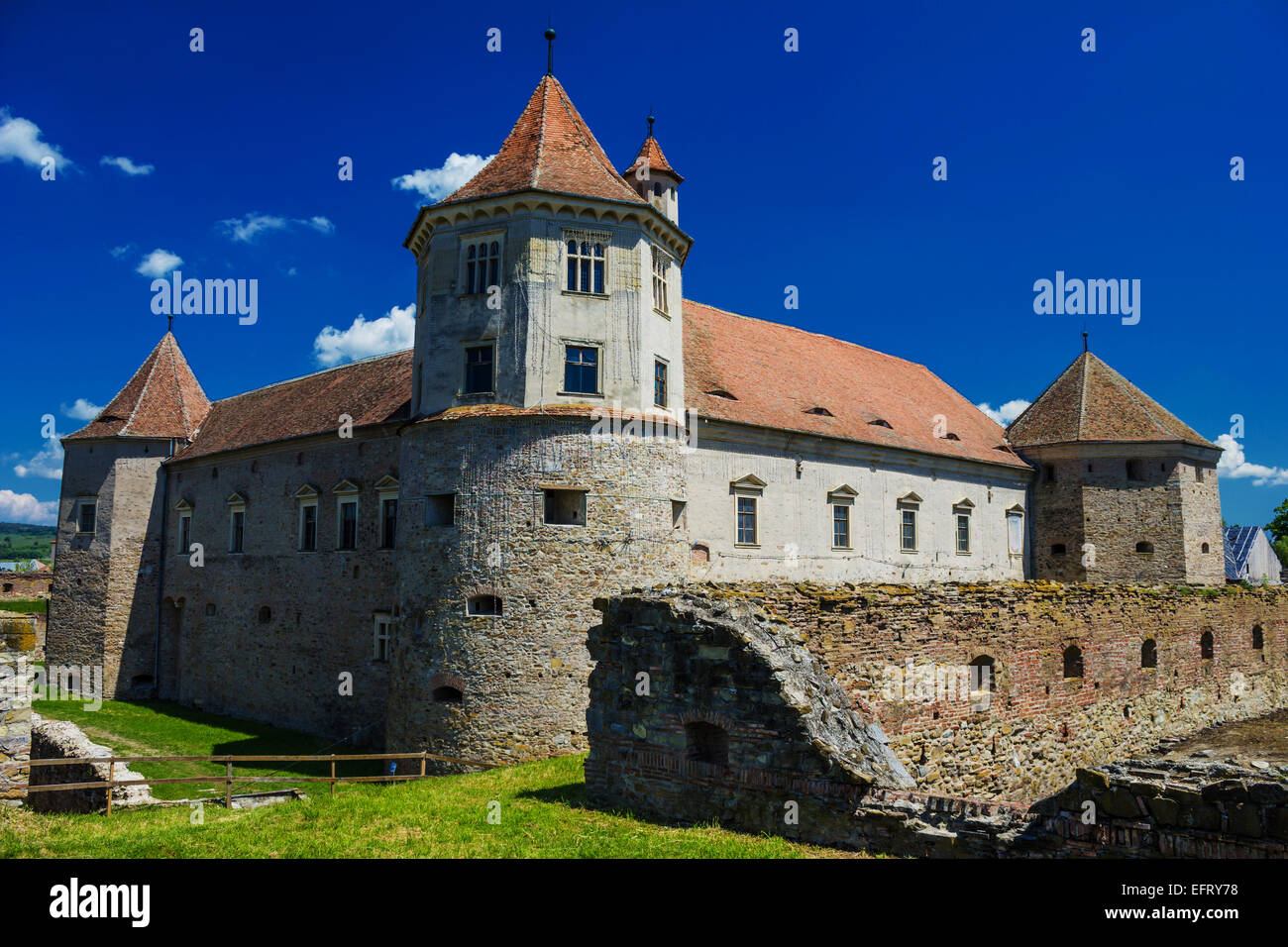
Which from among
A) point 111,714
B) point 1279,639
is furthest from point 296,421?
point 1279,639

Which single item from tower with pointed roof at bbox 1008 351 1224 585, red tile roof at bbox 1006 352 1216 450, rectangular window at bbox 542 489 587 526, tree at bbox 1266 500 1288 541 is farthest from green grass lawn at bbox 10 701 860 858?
tree at bbox 1266 500 1288 541

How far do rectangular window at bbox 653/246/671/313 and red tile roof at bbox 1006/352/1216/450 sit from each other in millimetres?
21012

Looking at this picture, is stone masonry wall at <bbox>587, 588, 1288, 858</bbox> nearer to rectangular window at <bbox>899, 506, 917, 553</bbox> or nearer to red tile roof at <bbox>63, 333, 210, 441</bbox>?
rectangular window at <bbox>899, 506, 917, 553</bbox>

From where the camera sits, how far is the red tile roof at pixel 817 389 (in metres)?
27.4

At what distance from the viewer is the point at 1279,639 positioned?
2730 centimetres

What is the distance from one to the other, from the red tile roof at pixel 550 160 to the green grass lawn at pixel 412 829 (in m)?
13.3

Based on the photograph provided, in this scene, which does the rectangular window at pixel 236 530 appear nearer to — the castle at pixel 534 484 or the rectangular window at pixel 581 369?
the castle at pixel 534 484

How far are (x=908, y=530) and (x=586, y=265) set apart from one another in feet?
53.8

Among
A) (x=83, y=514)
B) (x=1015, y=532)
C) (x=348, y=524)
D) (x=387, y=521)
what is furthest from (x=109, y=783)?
(x=1015, y=532)

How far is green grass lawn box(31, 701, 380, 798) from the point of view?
72.4ft

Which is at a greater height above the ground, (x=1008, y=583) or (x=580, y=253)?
(x=580, y=253)

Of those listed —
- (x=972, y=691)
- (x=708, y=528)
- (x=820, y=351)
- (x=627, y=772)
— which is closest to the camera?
(x=627, y=772)
